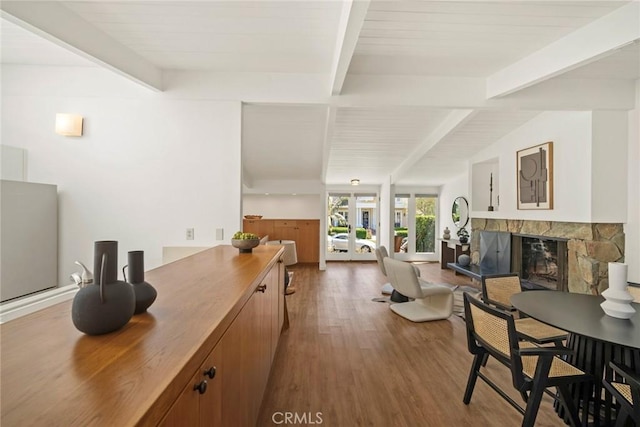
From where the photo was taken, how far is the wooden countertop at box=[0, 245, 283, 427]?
54cm

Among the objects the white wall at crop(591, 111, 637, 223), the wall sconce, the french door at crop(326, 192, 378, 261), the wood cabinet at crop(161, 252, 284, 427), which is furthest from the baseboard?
the french door at crop(326, 192, 378, 261)

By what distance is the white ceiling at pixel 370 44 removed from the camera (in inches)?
78.8

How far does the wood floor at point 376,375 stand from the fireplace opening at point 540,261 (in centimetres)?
163

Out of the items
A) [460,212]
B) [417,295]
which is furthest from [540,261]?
[460,212]

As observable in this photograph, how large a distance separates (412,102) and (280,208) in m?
5.37

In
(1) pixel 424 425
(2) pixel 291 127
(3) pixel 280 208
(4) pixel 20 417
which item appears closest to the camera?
(4) pixel 20 417

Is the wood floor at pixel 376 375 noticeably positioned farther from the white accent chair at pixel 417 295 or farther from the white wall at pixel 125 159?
the white wall at pixel 125 159

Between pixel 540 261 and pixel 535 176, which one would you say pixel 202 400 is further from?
pixel 540 261

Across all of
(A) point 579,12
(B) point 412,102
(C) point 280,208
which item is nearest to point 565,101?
(A) point 579,12

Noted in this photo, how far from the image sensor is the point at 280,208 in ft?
26.0

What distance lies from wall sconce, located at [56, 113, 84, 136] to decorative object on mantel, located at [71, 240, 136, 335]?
2786mm

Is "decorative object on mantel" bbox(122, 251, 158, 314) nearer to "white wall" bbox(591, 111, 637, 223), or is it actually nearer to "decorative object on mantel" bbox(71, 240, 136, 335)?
"decorative object on mantel" bbox(71, 240, 136, 335)

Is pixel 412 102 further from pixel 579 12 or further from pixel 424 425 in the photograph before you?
pixel 424 425

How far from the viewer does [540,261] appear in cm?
465
